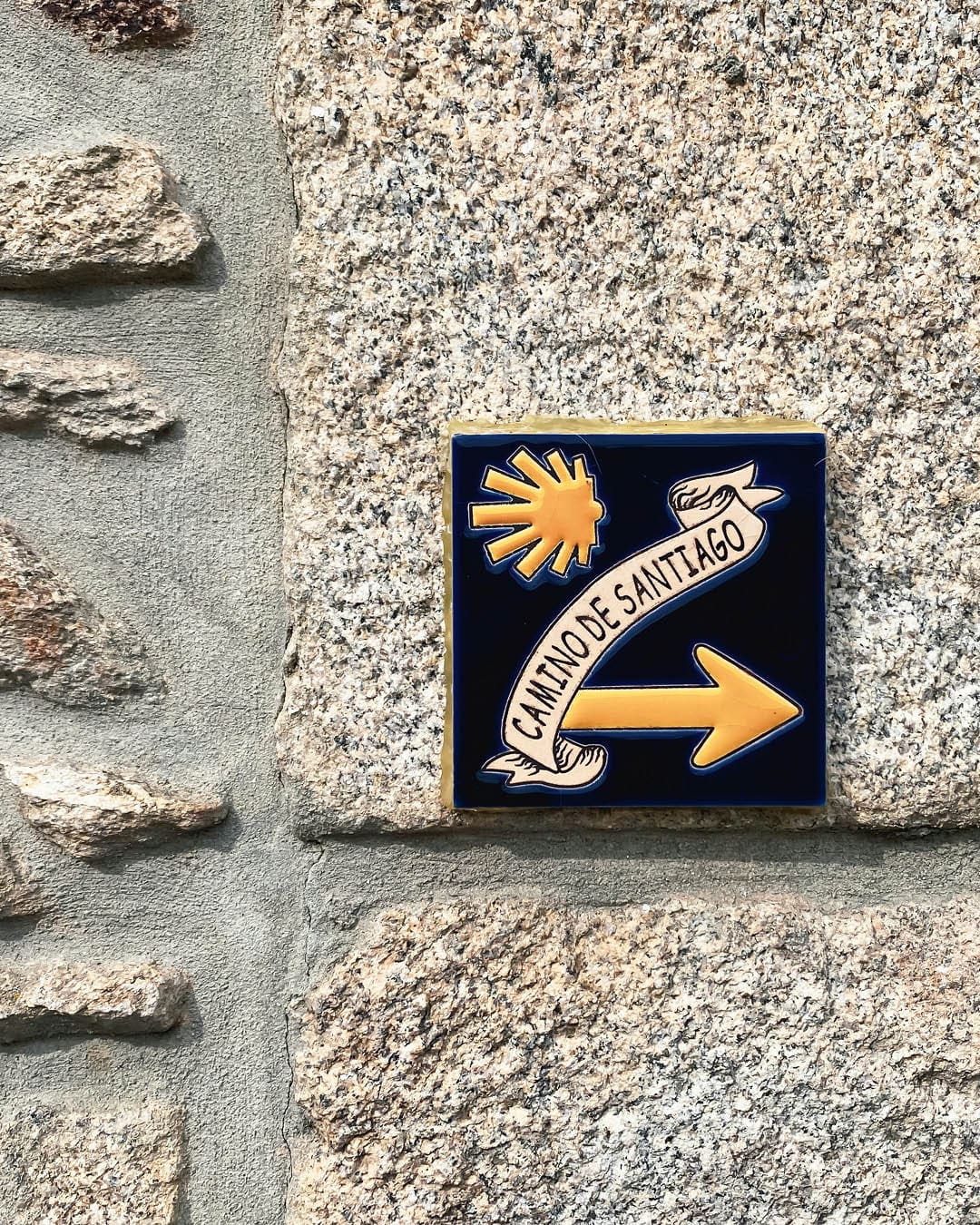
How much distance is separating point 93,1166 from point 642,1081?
330mm

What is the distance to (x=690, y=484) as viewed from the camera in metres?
0.57

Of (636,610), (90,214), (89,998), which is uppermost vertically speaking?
(90,214)

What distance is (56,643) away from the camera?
609 mm

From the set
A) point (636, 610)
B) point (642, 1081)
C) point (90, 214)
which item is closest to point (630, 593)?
point (636, 610)

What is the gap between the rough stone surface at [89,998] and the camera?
60cm

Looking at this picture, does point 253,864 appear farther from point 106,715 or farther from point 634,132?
point 634,132

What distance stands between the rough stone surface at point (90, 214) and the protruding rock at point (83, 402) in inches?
2.2

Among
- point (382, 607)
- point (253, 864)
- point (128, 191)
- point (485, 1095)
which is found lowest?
point (485, 1095)

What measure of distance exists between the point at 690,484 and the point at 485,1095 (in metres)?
0.37

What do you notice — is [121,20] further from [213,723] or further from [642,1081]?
[642,1081]

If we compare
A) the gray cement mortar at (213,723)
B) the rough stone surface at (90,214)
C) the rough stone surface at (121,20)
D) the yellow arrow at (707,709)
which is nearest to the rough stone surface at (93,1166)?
the gray cement mortar at (213,723)

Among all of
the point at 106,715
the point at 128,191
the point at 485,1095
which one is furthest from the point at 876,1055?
the point at 128,191

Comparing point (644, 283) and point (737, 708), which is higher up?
point (644, 283)

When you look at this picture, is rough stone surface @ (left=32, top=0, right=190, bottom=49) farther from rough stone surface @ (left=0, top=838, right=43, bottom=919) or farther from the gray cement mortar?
rough stone surface @ (left=0, top=838, right=43, bottom=919)
